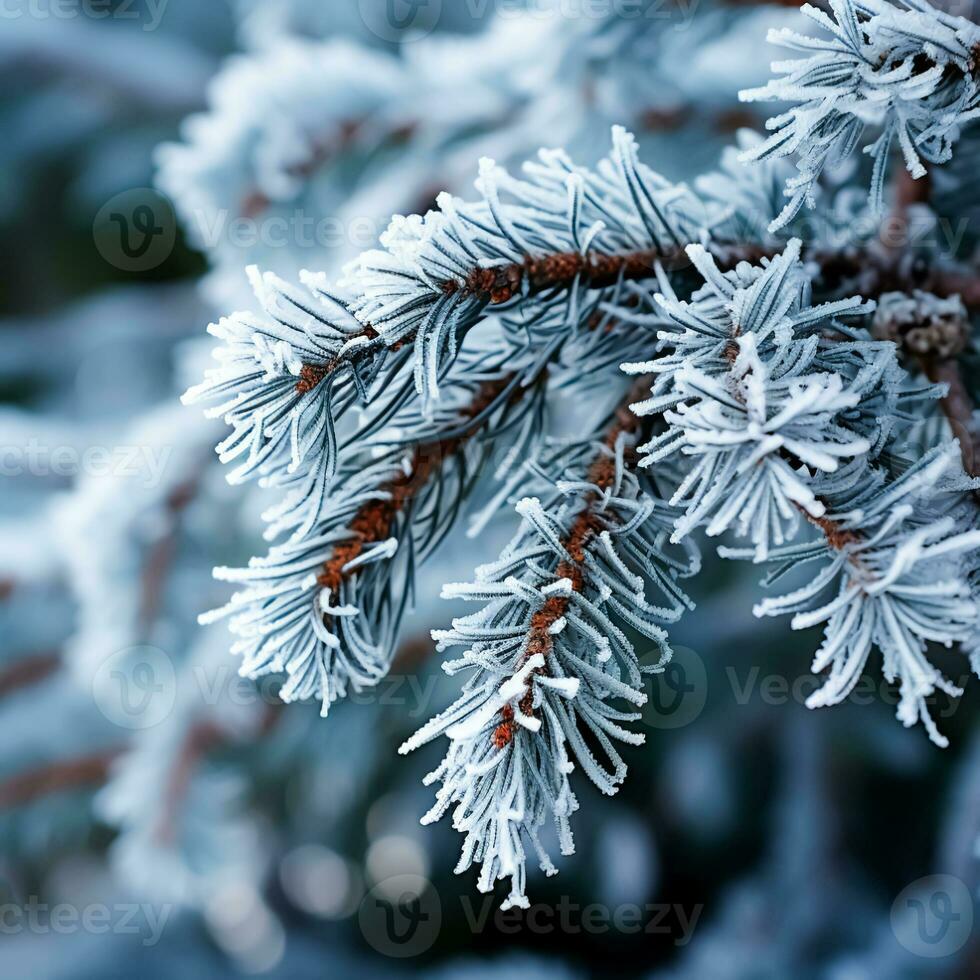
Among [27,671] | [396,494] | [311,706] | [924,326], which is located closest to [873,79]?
[924,326]

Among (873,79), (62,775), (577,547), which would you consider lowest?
(62,775)

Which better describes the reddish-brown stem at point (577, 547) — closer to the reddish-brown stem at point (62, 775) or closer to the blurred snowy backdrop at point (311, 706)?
the blurred snowy backdrop at point (311, 706)

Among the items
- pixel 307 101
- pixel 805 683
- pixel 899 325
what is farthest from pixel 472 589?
pixel 805 683

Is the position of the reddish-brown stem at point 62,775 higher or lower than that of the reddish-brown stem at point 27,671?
lower

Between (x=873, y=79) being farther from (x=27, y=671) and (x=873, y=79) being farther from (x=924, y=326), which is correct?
(x=27, y=671)

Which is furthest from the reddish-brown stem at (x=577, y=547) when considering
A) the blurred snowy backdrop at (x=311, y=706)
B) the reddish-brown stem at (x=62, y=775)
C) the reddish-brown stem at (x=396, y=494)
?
the reddish-brown stem at (x=62, y=775)

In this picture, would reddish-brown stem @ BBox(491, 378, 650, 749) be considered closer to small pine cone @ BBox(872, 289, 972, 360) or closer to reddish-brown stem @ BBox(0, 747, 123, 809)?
small pine cone @ BBox(872, 289, 972, 360)

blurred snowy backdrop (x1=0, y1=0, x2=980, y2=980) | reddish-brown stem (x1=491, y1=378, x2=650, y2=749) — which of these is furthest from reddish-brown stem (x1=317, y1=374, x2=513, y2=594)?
blurred snowy backdrop (x1=0, y1=0, x2=980, y2=980)

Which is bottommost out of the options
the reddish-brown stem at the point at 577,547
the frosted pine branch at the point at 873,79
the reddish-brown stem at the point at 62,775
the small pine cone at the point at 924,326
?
the reddish-brown stem at the point at 62,775
